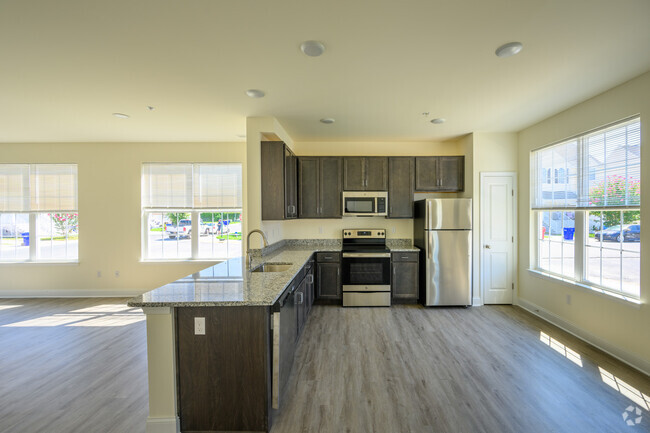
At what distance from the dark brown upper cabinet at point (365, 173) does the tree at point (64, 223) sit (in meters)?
4.92

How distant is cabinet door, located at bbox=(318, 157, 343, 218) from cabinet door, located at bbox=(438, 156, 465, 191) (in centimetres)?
172

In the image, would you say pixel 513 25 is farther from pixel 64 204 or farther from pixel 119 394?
pixel 64 204

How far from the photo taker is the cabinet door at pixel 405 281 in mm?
4234

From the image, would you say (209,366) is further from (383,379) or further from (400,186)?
(400,186)

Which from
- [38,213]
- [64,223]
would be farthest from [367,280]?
[38,213]

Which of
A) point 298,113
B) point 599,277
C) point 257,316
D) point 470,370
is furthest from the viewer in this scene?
point 298,113

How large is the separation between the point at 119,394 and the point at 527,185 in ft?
17.8

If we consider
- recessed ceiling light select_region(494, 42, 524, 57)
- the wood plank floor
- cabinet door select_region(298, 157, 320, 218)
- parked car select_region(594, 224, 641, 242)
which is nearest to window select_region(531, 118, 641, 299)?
parked car select_region(594, 224, 641, 242)

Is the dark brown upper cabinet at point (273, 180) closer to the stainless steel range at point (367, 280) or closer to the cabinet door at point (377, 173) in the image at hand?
the stainless steel range at point (367, 280)

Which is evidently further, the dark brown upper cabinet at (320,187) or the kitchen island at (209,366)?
the dark brown upper cabinet at (320,187)

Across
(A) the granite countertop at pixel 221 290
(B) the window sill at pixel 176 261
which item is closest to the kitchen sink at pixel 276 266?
(A) the granite countertop at pixel 221 290

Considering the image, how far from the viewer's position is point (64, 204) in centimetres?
469

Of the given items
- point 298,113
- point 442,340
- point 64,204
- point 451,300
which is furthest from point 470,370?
point 64,204

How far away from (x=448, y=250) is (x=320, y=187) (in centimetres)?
228
